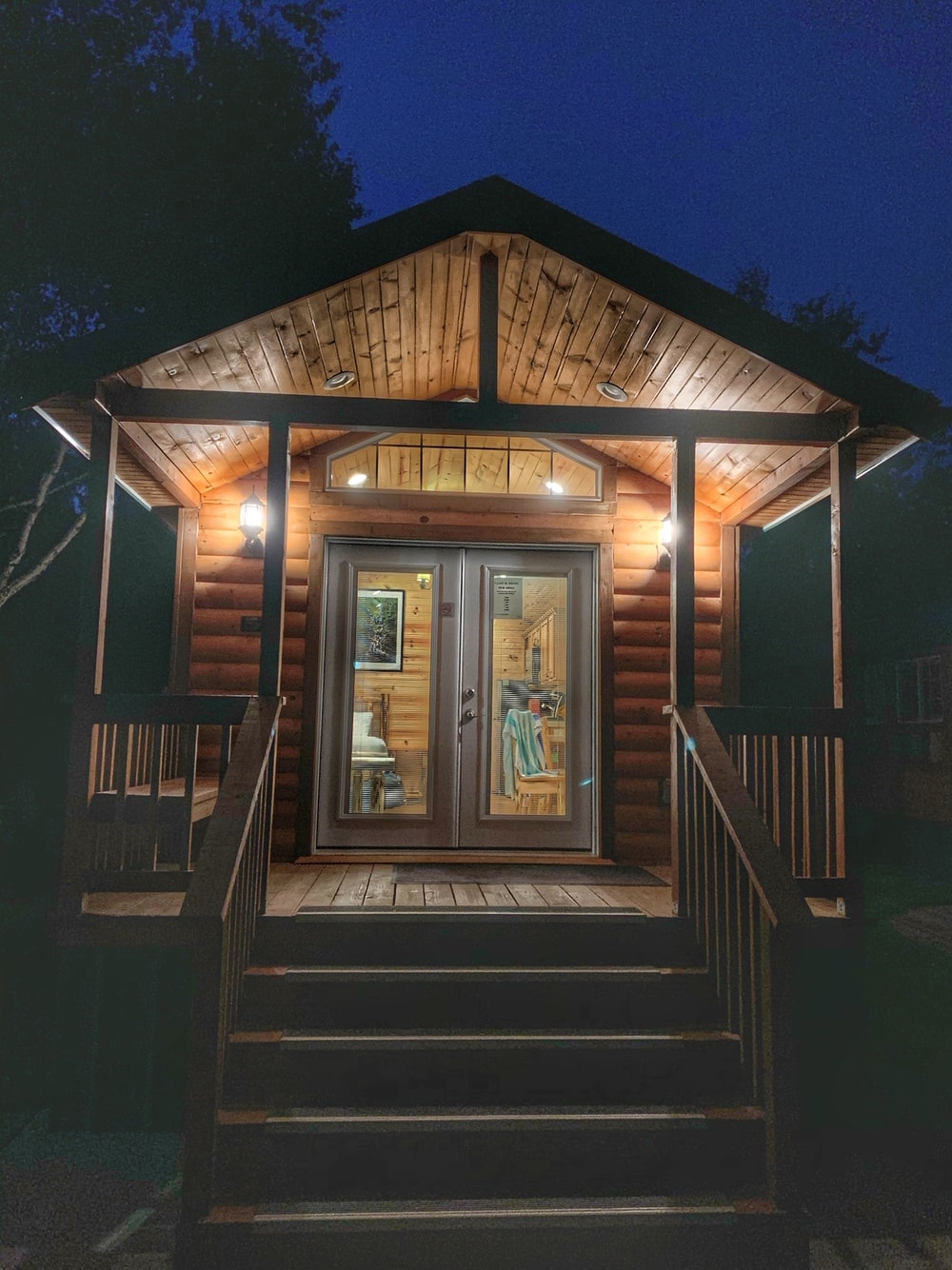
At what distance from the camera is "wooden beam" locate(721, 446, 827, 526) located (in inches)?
189

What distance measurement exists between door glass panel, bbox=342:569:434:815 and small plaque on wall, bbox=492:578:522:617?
0.42m

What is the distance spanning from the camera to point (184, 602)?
226 inches

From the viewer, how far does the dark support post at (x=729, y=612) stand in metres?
5.98

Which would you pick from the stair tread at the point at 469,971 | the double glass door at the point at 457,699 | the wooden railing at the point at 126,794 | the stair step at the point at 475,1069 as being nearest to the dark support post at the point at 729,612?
the double glass door at the point at 457,699

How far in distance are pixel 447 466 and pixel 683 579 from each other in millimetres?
→ 2121

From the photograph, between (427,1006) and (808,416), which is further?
(808,416)

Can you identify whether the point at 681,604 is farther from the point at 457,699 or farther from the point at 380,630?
the point at 380,630

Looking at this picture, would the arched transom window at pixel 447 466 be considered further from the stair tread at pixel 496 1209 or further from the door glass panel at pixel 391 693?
the stair tread at pixel 496 1209

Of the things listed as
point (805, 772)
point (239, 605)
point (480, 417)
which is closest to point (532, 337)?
point (480, 417)

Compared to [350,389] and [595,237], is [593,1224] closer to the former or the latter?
[595,237]

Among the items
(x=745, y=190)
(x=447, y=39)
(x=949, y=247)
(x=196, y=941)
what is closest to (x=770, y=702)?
(x=196, y=941)

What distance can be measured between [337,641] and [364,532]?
2.35 feet

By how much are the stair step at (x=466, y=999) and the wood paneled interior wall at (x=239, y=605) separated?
7.03 ft

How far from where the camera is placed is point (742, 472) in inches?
213
